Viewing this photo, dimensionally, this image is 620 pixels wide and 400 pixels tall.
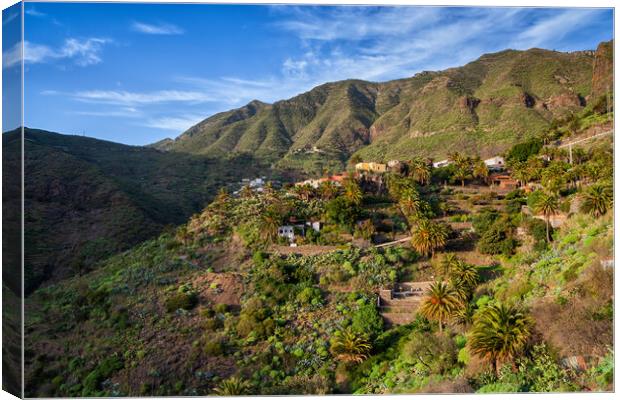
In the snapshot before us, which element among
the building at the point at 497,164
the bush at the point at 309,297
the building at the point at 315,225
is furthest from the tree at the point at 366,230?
the building at the point at 497,164

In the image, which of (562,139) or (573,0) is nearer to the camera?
(573,0)

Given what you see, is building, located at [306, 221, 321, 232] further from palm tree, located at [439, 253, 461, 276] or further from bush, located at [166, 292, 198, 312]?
bush, located at [166, 292, 198, 312]

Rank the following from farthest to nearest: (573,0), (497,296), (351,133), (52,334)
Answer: (351,133) < (52,334) < (497,296) < (573,0)

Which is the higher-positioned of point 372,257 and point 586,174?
point 586,174

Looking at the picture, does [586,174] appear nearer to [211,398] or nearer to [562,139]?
[562,139]

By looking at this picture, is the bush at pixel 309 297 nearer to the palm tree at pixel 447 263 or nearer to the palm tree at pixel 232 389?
the palm tree at pixel 447 263

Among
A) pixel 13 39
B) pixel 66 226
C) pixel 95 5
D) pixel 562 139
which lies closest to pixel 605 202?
pixel 95 5
